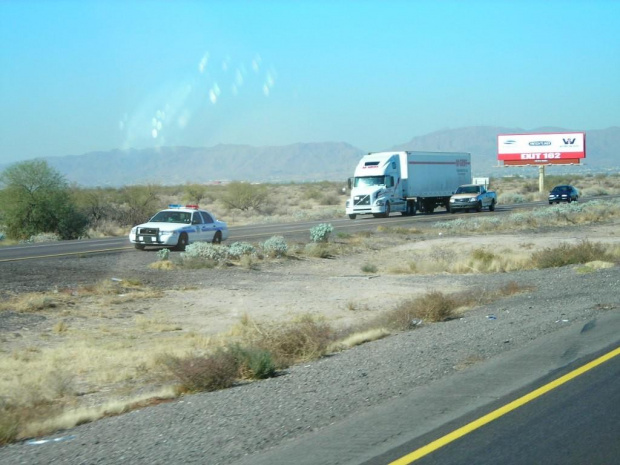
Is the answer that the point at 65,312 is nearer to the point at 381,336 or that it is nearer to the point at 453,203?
the point at 381,336

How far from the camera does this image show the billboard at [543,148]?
92125 mm

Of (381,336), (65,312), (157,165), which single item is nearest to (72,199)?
(65,312)

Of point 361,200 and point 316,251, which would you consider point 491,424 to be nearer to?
point 316,251

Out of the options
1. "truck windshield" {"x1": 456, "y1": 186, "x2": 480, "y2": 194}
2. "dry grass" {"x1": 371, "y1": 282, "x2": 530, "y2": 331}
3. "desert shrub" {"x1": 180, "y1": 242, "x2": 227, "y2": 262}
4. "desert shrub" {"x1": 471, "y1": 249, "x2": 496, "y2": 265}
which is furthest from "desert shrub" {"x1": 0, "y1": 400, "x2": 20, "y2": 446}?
"truck windshield" {"x1": 456, "y1": 186, "x2": 480, "y2": 194}

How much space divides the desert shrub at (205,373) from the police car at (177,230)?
21446mm

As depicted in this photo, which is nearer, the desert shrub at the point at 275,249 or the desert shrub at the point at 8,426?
the desert shrub at the point at 8,426

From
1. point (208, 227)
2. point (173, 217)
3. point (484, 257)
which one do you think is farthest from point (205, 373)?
point (208, 227)

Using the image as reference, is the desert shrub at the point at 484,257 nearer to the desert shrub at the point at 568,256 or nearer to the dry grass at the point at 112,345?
the desert shrub at the point at 568,256

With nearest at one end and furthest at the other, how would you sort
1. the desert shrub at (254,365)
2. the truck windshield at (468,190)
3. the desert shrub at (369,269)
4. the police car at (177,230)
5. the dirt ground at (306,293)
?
the desert shrub at (254,365)
the dirt ground at (306,293)
the desert shrub at (369,269)
the police car at (177,230)
the truck windshield at (468,190)

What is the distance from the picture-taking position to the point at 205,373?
10164 mm

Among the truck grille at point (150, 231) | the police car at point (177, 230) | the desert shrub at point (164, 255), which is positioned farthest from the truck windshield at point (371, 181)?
the desert shrub at point (164, 255)

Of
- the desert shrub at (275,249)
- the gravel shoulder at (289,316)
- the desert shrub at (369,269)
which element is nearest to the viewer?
the gravel shoulder at (289,316)

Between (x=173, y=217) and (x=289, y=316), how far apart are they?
15637 mm

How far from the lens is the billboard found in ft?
302
